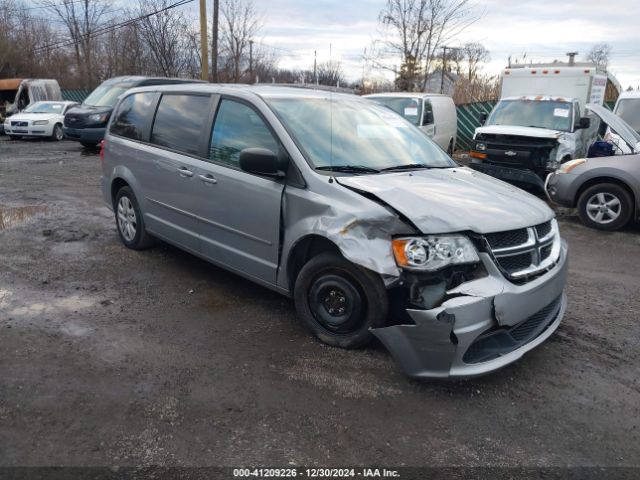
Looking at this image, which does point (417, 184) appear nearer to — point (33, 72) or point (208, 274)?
point (208, 274)

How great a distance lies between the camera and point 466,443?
107 inches

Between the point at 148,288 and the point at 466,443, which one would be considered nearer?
the point at 466,443

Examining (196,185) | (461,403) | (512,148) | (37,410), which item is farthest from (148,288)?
(512,148)

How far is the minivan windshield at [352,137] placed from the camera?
3826 millimetres

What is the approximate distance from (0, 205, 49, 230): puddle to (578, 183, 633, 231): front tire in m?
8.17

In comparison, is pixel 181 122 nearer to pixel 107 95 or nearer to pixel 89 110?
pixel 89 110

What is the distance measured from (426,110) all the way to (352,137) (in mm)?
8943

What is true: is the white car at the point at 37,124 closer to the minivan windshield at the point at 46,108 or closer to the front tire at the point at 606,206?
the minivan windshield at the point at 46,108

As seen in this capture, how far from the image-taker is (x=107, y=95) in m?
15.6

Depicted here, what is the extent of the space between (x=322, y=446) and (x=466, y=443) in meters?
0.77

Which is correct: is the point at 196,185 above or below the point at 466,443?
above

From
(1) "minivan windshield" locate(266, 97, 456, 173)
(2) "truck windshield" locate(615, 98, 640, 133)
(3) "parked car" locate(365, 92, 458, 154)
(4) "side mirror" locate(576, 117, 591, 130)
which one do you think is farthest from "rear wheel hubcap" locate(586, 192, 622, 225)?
(3) "parked car" locate(365, 92, 458, 154)

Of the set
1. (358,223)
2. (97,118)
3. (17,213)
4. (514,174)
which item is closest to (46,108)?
(97,118)

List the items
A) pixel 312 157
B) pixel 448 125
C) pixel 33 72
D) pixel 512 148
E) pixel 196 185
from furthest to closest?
pixel 33 72, pixel 448 125, pixel 512 148, pixel 196 185, pixel 312 157
